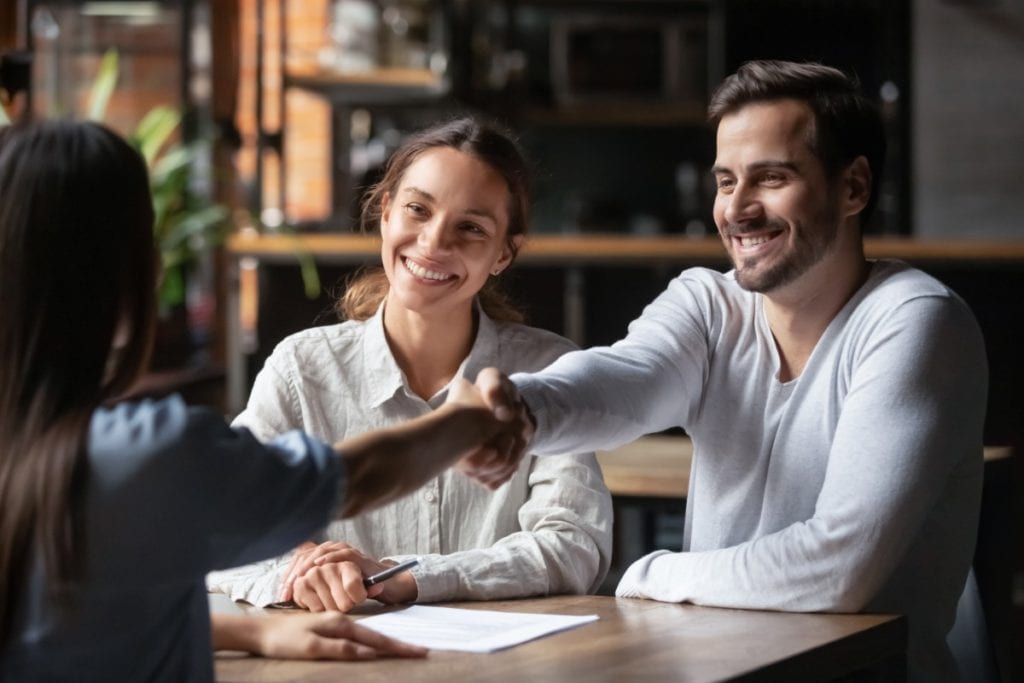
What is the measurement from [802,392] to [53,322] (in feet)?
3.52

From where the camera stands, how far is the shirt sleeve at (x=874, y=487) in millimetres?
1801

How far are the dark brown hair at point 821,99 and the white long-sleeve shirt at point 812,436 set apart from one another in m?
0.16

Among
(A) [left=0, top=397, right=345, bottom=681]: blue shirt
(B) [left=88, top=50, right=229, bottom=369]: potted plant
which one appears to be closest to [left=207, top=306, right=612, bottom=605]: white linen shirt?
(A) [left=0, top=397, right=345, bottom=681]: blue shirt

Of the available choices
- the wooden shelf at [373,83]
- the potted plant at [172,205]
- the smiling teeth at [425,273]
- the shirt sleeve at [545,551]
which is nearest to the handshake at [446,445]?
the shirt sleeve at [545,551]

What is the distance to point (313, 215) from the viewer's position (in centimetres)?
690

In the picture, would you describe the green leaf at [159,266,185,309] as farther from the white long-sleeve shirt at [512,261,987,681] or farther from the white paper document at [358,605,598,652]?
the white paper document at [358,605,598,652]

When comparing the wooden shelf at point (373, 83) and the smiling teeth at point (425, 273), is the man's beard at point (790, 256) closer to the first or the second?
the smiling teeth at point (425, 273)

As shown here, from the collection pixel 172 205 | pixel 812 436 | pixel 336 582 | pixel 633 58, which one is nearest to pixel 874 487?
pixel 812 436

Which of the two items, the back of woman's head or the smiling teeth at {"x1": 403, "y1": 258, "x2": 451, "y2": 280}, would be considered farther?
the smiling teeth at {"x1": 403, "y1": 258, "x2": 451, "y2": 280}

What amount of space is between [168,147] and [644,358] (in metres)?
4.06

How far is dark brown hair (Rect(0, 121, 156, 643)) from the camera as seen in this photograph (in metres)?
1.21

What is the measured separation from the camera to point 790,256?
204 cm

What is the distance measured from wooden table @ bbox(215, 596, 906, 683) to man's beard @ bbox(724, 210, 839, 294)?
0.46 m

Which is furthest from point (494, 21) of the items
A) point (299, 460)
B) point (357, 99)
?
point (299, 460)
